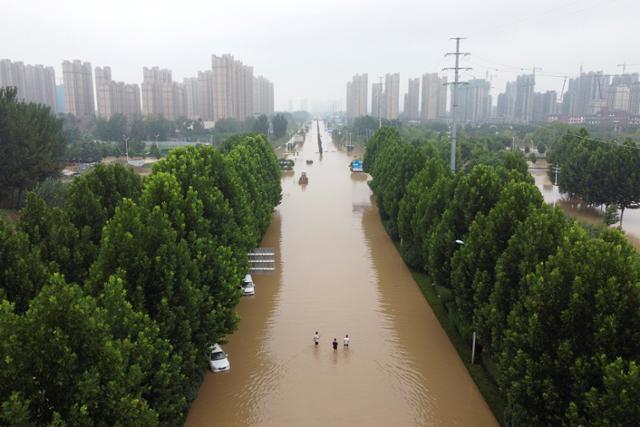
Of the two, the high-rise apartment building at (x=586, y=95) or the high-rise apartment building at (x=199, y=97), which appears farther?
the high-rise apartment building at (x=199, y=97)

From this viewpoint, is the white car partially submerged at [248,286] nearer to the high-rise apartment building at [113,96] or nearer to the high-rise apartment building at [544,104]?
the high-rise apartment building at [113,96]

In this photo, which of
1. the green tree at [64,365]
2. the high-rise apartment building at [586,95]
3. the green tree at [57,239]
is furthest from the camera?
the high-rise apartment building at [586,95]

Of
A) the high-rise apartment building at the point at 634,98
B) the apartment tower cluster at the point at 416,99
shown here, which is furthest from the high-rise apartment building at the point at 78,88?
the high-rise apartment building at the point at 634,98

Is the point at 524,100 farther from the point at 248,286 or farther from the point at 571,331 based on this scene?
the point at 571,331

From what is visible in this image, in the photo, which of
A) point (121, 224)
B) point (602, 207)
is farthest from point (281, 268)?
point (602, 207)

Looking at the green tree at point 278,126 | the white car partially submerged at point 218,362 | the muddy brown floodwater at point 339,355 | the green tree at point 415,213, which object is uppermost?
the green tree at point 278,126

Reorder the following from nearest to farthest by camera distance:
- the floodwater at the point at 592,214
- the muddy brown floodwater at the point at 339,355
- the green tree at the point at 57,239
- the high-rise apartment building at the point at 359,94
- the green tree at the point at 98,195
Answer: the muddy brown floodwater at the point at 339,355
the green tree at the point at 57,239
the green tree at the point at 98,195
the floodwater at the point at 592,214
the high-rise apartment building at the point at 359,94

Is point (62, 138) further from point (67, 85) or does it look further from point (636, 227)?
point (67, 85)

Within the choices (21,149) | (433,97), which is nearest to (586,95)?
(433,97)
